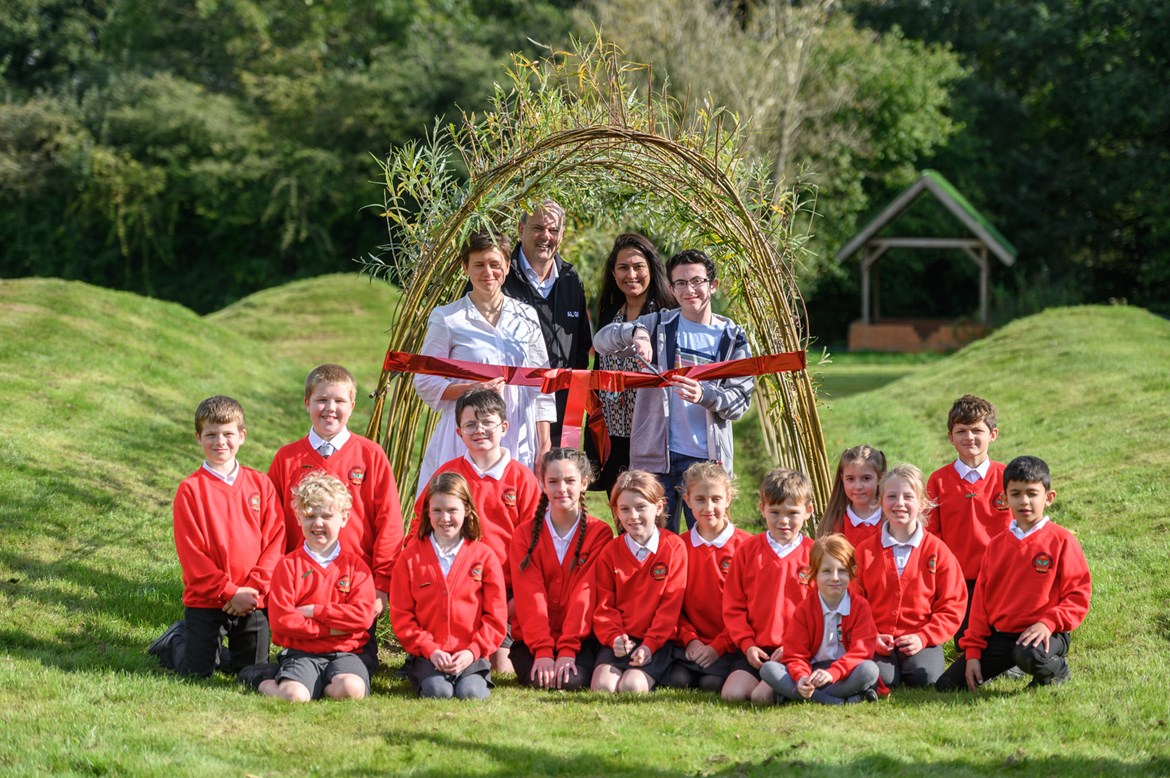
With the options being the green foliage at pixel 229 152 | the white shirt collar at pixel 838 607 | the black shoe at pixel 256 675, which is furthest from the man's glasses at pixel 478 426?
the green foliage at pixel 229 152

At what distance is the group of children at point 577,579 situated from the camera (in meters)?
4.71

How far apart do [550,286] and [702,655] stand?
2083 mm

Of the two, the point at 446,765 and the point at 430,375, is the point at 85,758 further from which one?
the point at 430,375

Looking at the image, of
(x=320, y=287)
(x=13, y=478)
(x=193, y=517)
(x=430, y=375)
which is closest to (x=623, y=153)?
(x=430, y=375)

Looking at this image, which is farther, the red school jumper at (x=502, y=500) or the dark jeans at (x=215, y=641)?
the red school jumper at (x=502, y=500)

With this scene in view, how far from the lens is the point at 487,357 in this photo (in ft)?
18.4

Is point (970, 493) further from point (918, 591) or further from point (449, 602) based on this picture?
point (449, 602)

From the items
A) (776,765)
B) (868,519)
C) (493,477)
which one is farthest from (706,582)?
(776,765)

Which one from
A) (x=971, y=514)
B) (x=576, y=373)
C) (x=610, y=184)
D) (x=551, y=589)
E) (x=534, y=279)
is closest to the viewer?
(x=551, y=589)

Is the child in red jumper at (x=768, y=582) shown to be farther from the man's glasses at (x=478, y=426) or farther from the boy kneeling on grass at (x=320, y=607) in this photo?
the boy kneeling on grass at (x=320, y=607)

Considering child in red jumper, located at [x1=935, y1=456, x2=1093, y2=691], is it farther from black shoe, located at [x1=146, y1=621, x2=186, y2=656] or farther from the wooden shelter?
the wooden shelter

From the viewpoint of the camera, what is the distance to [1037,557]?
4715 mm

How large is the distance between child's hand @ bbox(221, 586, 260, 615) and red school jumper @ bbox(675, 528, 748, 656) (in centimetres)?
177

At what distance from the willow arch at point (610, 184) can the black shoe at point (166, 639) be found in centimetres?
130
